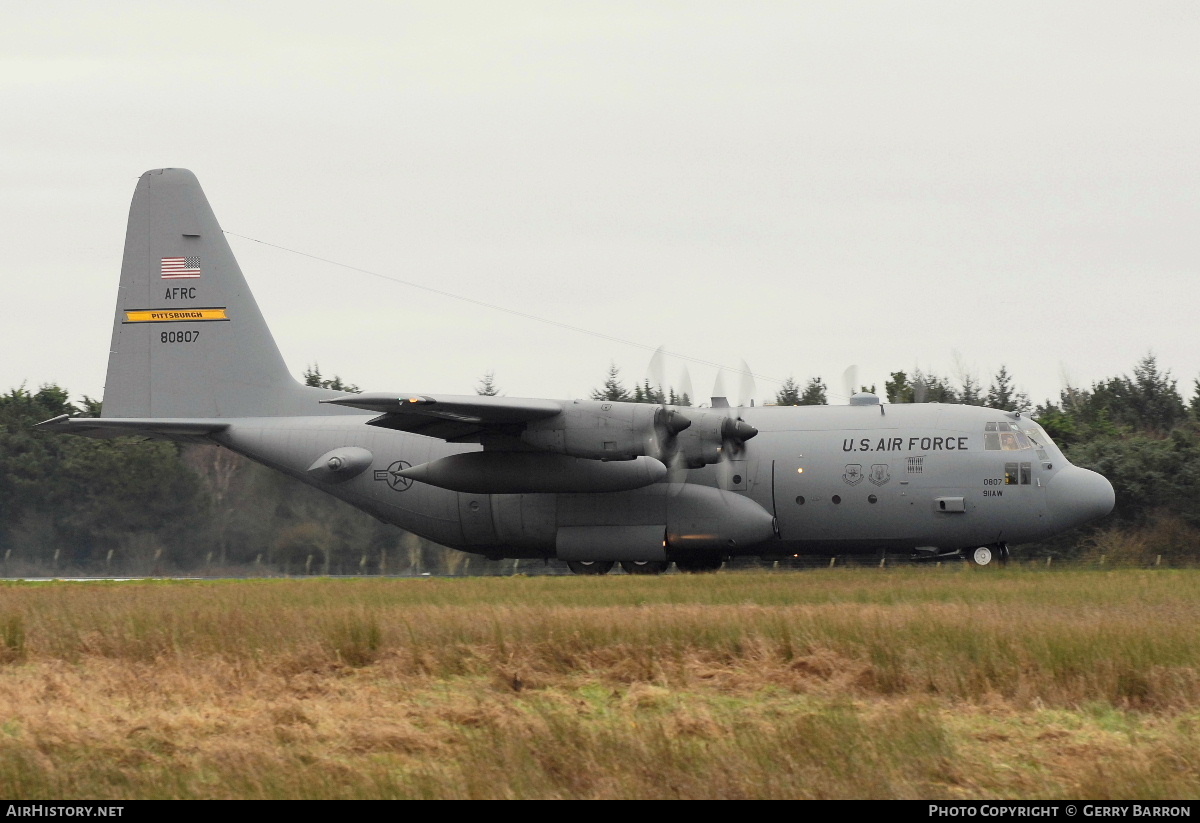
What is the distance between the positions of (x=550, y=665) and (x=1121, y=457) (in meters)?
23.0

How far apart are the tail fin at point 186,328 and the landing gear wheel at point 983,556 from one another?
1428cm

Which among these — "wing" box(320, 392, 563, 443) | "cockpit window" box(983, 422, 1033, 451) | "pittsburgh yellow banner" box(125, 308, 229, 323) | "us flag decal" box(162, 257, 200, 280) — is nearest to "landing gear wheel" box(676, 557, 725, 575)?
"wing" box(320, 392, 563, 443)

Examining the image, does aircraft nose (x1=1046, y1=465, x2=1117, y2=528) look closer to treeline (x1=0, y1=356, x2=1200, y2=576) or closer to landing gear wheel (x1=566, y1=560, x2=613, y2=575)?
treeline (x1=0, y1=356, x2=1200, y2=576)

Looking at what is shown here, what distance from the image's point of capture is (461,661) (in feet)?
43.8

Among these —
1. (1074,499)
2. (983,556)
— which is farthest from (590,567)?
(1074,499)

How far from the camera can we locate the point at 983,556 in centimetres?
2570

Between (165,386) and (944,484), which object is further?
(165,386)

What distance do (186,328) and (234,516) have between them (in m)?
4.96

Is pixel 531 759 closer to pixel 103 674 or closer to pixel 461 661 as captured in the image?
pixel 461 661

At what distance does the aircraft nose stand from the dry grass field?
6.20 m

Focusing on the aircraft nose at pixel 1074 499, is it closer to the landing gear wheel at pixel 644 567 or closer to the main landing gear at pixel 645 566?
the main landing gear at pixel 645 566

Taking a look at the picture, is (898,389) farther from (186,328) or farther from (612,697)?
(612,697)
